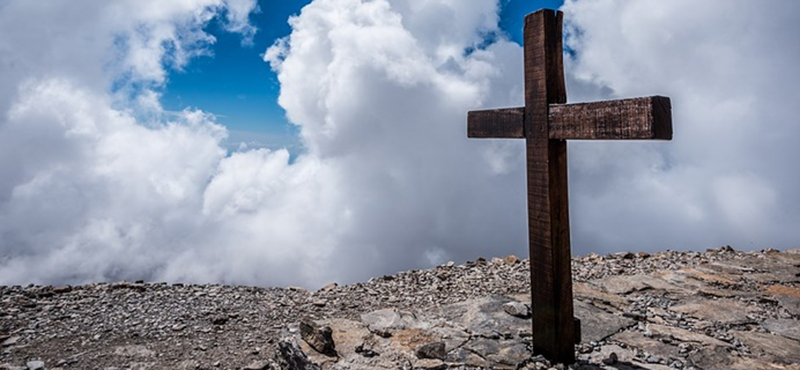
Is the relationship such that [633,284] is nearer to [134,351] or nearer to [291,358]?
[291,358]

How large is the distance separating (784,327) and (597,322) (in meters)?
2.51

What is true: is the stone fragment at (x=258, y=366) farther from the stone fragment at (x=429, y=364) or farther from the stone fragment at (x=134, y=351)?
the stone fragment at (x=429, y=364)

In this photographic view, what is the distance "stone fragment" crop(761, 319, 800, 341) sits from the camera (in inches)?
219

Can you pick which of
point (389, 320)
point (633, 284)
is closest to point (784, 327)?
point (633, 284)

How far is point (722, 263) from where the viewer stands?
9.03 metres

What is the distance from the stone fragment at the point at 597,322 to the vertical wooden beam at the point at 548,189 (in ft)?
3.20

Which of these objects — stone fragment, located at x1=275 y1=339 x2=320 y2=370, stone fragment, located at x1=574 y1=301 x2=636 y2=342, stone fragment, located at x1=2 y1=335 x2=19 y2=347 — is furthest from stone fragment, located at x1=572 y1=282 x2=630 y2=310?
stone fragment, located at x1=2 y1=335 x2=19 y2=347

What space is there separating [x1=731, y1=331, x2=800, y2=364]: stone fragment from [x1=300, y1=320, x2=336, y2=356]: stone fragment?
4.57 m

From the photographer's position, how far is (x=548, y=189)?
162 inches

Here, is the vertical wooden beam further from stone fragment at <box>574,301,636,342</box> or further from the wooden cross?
stone fragment at <box>574,301,636,342</box>

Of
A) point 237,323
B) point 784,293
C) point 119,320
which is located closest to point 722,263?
point 784,293

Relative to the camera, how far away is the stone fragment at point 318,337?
15.7ft

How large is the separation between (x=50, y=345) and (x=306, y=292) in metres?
3.91

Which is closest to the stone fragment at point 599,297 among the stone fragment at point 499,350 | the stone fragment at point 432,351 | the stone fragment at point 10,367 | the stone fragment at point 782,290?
the stone fragment at point 499,350
